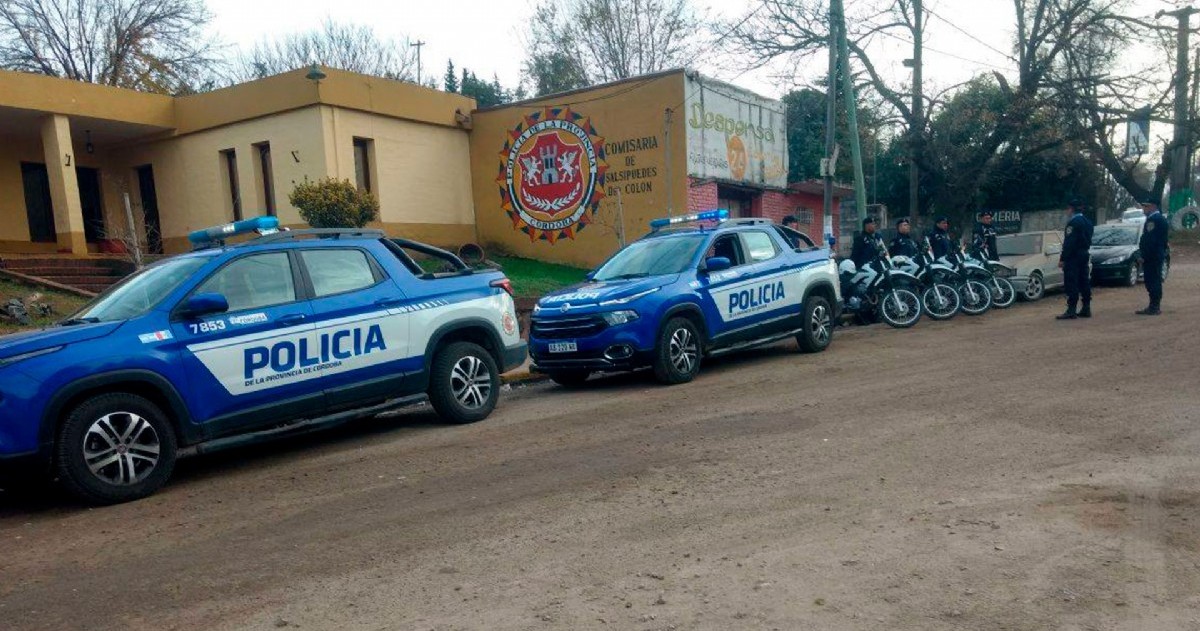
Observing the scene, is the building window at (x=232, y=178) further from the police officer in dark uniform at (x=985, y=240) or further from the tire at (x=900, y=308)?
the police officer in dark uniform at (x=985, y=240)

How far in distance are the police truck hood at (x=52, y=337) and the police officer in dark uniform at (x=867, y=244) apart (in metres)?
11.8

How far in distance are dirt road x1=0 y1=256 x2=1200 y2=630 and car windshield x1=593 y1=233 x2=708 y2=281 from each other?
7.84ft

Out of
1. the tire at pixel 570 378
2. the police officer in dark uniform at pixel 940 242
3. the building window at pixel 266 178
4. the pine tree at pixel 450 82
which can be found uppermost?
the pine tree at pixel 450 82

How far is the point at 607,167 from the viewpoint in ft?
70.0

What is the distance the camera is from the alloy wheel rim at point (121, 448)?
5906 mm

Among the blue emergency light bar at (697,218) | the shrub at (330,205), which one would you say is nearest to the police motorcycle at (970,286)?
the blue emergency light bar at (697,218)

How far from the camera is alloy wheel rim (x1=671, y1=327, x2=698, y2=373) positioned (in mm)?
9953

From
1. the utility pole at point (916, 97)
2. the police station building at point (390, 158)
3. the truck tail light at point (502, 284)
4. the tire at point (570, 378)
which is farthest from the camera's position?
the utility pole at point (916, 97)

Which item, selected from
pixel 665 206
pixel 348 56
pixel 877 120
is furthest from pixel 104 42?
pixel 877 120

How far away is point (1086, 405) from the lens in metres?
7.58

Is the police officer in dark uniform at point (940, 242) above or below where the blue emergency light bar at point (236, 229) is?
below

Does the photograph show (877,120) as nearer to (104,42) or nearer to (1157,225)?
(1157,225)

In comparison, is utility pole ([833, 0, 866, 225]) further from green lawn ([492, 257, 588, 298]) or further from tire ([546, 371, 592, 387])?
tire ([546, 371, 592, 387])

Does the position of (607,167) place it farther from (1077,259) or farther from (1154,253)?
(1154,253)
